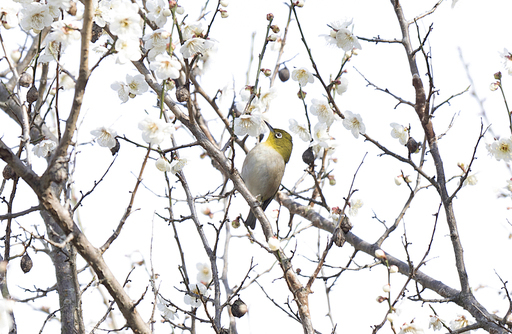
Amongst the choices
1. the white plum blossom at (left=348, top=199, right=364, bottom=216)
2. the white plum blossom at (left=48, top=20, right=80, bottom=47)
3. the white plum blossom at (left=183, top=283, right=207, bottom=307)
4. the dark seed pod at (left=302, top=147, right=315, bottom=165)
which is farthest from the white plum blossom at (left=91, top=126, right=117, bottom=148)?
the white plum blossom at (left=348, top=199, right=364, bottom=216)

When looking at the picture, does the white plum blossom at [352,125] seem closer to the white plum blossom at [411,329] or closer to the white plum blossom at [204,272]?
the white plum blossom at [411,329]

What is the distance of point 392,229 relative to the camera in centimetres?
450

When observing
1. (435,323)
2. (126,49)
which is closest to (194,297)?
(435,323)

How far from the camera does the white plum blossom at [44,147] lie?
3551 millimetres

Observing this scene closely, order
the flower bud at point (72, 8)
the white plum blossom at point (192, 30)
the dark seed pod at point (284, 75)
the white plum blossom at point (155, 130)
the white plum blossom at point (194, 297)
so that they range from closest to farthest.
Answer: the flower bud at point (72, 8)
the white plum blossom at point (155, 130)
the white plum blossom at point (192, 30)
the white plum blossom at point (194, 297)
the dark seed pod at point (284, 75)

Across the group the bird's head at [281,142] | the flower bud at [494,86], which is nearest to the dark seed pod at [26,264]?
the flower bud at [494,86]

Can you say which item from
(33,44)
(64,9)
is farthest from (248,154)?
(64,9)

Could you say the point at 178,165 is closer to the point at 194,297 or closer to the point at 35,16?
the point at 194,297

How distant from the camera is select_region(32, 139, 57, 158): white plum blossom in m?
3.55

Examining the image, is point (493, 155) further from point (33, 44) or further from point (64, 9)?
point (33, 44)

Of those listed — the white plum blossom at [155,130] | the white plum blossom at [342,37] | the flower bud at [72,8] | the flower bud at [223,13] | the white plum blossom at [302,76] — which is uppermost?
the flower bud at [223,13]

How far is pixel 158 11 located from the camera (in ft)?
10.6

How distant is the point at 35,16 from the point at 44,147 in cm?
107

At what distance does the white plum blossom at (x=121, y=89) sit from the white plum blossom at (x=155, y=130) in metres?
0.49
